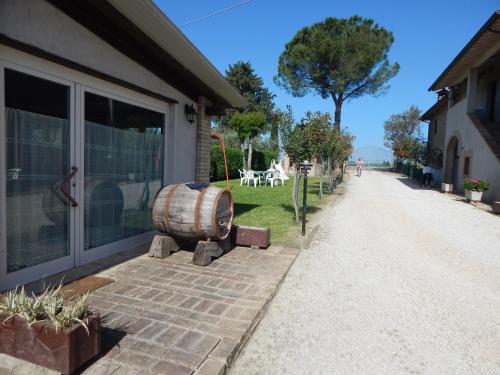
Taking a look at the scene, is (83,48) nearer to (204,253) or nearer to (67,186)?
(67,186)

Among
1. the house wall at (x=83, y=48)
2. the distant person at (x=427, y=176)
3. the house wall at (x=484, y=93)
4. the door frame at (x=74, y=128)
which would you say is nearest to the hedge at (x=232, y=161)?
the distant person at (x=427, y=176)

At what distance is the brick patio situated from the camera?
2.40 metres

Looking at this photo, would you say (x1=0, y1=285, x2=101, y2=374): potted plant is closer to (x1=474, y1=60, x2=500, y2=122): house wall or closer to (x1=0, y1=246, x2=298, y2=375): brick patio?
(x1=0, y1=246, x2=298, y2=375): brick patio

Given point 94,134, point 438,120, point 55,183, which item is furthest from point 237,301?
point 438,120

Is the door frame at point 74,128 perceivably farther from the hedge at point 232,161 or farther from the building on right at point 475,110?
the hedge at point 232,161

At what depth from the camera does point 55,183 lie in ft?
12.8

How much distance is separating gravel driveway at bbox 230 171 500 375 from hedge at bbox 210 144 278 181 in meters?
14.3

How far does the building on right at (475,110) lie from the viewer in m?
13.5

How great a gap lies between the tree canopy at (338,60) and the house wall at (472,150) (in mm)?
9225

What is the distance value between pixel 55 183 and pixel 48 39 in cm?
153

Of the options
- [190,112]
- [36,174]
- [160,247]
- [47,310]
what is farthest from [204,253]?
[190,112]

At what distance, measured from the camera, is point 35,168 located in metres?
3.67

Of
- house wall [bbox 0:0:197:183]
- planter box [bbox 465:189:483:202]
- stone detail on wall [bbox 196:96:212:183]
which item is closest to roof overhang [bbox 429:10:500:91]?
planter box [bbox 465:189:483:202]

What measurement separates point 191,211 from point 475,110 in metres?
18.2
